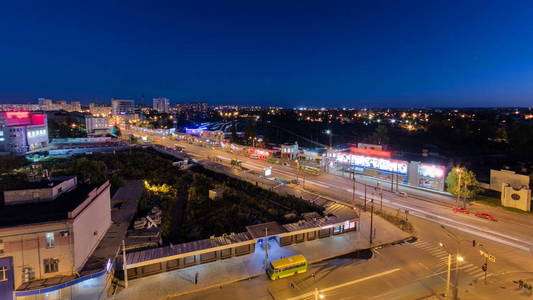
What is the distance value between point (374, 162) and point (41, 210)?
40.4m

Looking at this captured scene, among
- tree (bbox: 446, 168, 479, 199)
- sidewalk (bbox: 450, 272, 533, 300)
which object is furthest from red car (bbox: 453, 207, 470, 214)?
sidewalk (bbox: 450, 272, 533, 300)

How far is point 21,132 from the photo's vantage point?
6316cm

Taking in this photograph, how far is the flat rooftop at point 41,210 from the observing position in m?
15.9

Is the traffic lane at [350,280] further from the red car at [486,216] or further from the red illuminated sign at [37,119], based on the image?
the red illuminated sign at [37,119]

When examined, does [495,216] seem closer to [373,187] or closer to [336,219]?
[373,187]

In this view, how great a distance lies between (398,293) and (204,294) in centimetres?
1124

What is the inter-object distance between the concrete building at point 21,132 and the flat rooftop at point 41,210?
59582 mm

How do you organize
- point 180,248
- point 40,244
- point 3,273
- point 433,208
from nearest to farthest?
point 3,273
point 40,244
point 180,248
point 433,208

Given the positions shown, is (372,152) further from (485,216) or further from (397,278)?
(397,278)

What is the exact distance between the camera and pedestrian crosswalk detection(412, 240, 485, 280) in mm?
18109

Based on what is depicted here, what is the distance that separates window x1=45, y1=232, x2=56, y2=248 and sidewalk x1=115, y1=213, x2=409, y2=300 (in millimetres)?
4737

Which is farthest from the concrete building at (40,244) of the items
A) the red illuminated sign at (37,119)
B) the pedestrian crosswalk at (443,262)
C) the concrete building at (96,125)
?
the concrete building at (96,125)

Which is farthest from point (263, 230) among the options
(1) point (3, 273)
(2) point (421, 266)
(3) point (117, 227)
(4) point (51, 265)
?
(1) point (3, 273)

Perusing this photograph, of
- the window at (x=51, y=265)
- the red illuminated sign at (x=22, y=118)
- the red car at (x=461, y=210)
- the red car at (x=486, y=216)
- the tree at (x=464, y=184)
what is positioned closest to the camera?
the window at (x=51, y=265)
